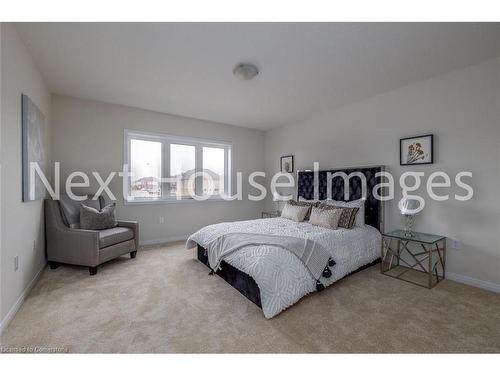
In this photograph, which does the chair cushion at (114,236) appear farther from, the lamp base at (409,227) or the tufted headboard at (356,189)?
the lamp base at (409,227)

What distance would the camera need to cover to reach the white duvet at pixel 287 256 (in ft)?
6.24

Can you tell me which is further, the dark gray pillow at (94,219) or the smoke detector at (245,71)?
the dark gray pillow at (94,219)

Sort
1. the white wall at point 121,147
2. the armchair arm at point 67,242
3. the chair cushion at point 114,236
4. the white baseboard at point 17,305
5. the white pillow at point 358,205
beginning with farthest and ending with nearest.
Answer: the white wall at point 121,147, the white pillow at point 358,205, the chair cushion at point 114,236, the armchair arm at point 67,242, the white baseboard at point 17,305

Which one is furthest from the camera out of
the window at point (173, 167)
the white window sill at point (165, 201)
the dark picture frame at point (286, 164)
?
the dark picture frame at point (286, 164)

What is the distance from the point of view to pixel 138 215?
390cm

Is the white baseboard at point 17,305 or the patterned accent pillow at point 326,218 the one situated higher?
the patterned accent pillow at point 326,218

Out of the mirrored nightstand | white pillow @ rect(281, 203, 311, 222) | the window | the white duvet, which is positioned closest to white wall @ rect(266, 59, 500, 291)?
the mirrored nightstand

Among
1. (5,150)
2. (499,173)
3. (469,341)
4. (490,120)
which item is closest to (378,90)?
(490,120)

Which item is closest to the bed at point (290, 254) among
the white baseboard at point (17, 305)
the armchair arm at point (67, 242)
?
the armchair arm at point (67, 242)

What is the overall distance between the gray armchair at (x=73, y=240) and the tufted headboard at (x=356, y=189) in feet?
10.7

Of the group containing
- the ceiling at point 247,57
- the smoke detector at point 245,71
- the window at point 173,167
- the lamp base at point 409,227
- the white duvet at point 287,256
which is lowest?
the white duvet at point 287,256

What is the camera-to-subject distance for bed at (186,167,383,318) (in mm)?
1926

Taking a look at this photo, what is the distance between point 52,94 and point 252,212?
4104mm
